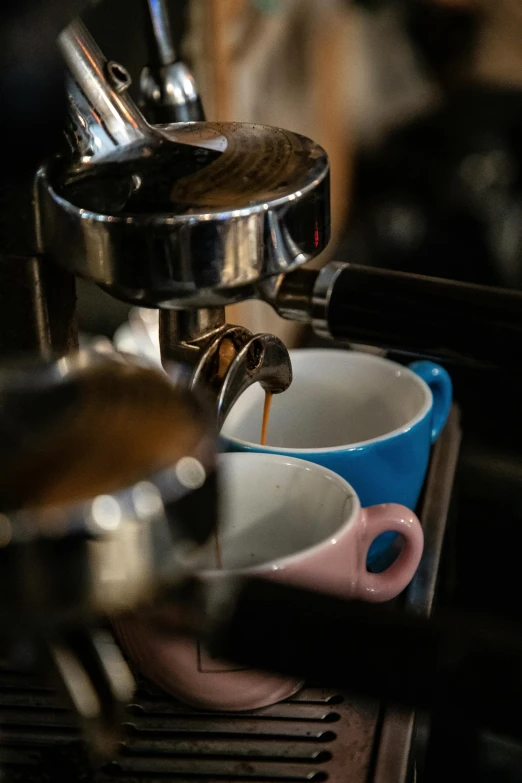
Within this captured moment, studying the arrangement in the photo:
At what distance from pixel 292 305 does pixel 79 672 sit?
19 centimetres

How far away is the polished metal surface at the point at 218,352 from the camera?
1.16ft

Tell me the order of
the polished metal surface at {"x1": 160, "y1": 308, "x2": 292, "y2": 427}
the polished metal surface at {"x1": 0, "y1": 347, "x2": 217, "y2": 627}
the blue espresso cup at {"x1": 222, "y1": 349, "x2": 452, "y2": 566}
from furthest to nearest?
1. the blue espresso cup at {"x1": 222, "y1": 349, "x2": 452, "y2": 566}
2. the polished metal surface at {"x1": 160, "y1": 308, "x2": 292, "y2": 427}
3. the polished metal surface at {"x1": 0, "y1": 347, "x2": 217, "y2": 627}

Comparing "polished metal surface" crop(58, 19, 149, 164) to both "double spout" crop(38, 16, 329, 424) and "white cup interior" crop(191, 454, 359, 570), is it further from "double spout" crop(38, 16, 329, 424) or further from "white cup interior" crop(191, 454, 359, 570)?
"white cup interior" crop(191, 454, 359, 570)

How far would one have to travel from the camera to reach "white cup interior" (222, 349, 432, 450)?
0.55 metres

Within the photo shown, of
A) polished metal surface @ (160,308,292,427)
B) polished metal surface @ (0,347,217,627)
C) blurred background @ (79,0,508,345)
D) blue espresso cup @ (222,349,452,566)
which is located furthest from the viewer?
blurred background @ (79,0,508,345)

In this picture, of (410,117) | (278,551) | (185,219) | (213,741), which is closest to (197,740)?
(213,741)

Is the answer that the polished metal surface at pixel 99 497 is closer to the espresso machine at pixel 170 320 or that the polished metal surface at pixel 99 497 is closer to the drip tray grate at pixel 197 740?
the espresso machine at pixel 170 320

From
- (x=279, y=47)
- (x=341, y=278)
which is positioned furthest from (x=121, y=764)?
(x=279, y=47)

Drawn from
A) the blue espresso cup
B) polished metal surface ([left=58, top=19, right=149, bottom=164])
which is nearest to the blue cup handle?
the blue espresso cup

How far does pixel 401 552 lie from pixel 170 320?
0.49ft

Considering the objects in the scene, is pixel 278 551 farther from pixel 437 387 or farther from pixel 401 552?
pixel 437 387

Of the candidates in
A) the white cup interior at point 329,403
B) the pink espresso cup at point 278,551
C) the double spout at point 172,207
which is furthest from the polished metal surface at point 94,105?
the white cup interior at point 329,403

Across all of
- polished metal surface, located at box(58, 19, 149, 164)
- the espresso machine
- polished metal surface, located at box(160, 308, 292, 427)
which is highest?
polished metal surface, located at box(58, 19, 149, 164)

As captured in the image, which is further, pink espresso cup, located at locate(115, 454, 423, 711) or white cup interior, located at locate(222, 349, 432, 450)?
white cup interior, located at locate(222, 349, 432, 450)
